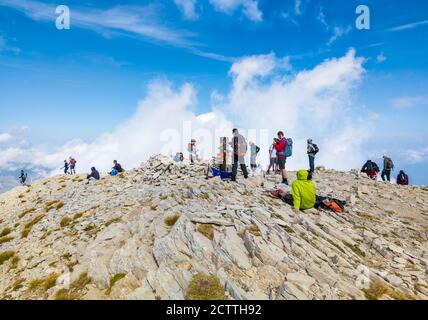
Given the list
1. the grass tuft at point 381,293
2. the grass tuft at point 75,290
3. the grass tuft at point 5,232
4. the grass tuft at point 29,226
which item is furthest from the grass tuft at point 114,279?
the grass tuft at point 5,232

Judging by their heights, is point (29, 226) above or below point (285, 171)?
below

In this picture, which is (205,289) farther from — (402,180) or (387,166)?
(402,180)

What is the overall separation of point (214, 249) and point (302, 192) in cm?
712

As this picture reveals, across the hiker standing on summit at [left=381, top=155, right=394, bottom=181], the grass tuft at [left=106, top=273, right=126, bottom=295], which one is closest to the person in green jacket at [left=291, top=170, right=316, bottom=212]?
the grass tuft at [left=106, top=273, right=126, bottom=295]

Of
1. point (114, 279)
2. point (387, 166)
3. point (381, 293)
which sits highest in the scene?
point (387, 166)

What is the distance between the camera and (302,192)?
16141 mm

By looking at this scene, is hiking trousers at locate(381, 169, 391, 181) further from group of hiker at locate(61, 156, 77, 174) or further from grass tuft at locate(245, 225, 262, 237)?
group of hiker at locate(61, 156, 77, 174)

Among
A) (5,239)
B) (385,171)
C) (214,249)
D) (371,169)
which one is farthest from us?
(371,169)

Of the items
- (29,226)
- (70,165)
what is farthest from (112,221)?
(70,165)

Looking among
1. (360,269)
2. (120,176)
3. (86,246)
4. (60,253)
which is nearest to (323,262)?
(360,269)

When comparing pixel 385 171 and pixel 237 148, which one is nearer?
pixel 237 148

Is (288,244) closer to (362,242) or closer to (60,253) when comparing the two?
(362,242)

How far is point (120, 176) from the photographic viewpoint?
31500mm

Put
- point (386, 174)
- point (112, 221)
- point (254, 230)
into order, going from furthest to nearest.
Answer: point (386, 174) < point (112, 221) < point (254, 230)
